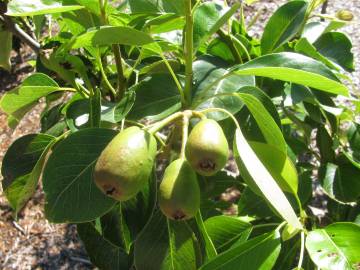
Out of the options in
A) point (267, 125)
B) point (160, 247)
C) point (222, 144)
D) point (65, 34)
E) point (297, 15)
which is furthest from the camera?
point (65, 34)

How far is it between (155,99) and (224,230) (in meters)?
0.34

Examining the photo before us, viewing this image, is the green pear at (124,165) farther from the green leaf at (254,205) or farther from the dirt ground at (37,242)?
the dirt ground at (37,242)

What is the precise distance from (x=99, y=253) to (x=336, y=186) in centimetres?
69

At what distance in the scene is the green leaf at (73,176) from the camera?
0.83 meters

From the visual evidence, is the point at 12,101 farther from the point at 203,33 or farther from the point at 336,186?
the point at 336,186

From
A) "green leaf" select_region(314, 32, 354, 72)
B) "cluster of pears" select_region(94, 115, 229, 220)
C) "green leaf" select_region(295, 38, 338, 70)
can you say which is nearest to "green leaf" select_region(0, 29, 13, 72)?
"cluster of pears" select_region(94, 115, 229, 220)

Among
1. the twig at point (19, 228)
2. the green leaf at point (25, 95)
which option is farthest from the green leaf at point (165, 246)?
the twig at point (19, 228)

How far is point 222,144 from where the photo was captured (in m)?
0.74

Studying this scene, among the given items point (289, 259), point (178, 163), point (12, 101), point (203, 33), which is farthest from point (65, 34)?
point (289, 259)

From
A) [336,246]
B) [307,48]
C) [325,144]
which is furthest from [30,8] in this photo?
→ [325,144]

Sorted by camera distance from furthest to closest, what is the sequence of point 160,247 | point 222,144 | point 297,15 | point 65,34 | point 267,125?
point 65,34 → point 297,15 → point 160,247 → point 267,125 → point 222,144

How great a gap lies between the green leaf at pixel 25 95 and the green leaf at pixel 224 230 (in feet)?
1.54

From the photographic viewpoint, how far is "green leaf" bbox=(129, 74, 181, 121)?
0.97 metres

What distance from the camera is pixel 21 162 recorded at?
1.09m
